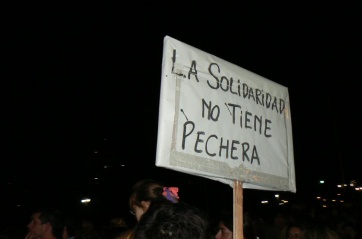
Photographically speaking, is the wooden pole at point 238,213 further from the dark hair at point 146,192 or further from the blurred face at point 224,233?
the blurred face at point 224,233

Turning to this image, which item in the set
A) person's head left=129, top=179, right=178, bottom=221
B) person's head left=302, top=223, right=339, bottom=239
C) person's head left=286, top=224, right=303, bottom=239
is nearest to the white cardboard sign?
person's head left=129, top=179, right=178, bottom=221

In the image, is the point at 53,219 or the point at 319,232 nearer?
the point at 319,232

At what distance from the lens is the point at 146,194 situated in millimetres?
2826

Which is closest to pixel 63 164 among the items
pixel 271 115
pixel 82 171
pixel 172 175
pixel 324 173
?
pixel 82 171

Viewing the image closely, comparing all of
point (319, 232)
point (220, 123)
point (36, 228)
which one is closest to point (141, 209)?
point (220, 123)

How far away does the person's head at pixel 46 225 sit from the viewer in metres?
4.19

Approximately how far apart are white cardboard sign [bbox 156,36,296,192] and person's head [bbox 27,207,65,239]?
250 cm

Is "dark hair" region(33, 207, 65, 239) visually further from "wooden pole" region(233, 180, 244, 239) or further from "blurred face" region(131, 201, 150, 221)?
"wooden pole" region(233, 180, 244, 239)

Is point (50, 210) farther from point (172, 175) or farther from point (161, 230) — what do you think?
point (172, 175)

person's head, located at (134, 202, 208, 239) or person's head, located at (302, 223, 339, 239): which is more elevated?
person's head, located at (302, 223, 339, 239)

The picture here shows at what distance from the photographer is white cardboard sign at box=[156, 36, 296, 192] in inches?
88.5

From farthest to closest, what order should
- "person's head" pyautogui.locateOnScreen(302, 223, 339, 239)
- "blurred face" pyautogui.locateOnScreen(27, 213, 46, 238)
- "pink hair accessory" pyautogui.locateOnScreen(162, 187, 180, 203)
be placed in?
"blurred face" pyautogui.locateOnScreen(27, 213, 46, 238) → "person's head" pyautogui.locateOnScreen(302, 223, 339, 239) → "pink hair accessory" pyautogui.locateOnScreen(162, 187, 180, 203)

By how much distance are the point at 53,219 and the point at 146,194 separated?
75.7 inches

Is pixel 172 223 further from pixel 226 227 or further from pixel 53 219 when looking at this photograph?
pixel 53 219
